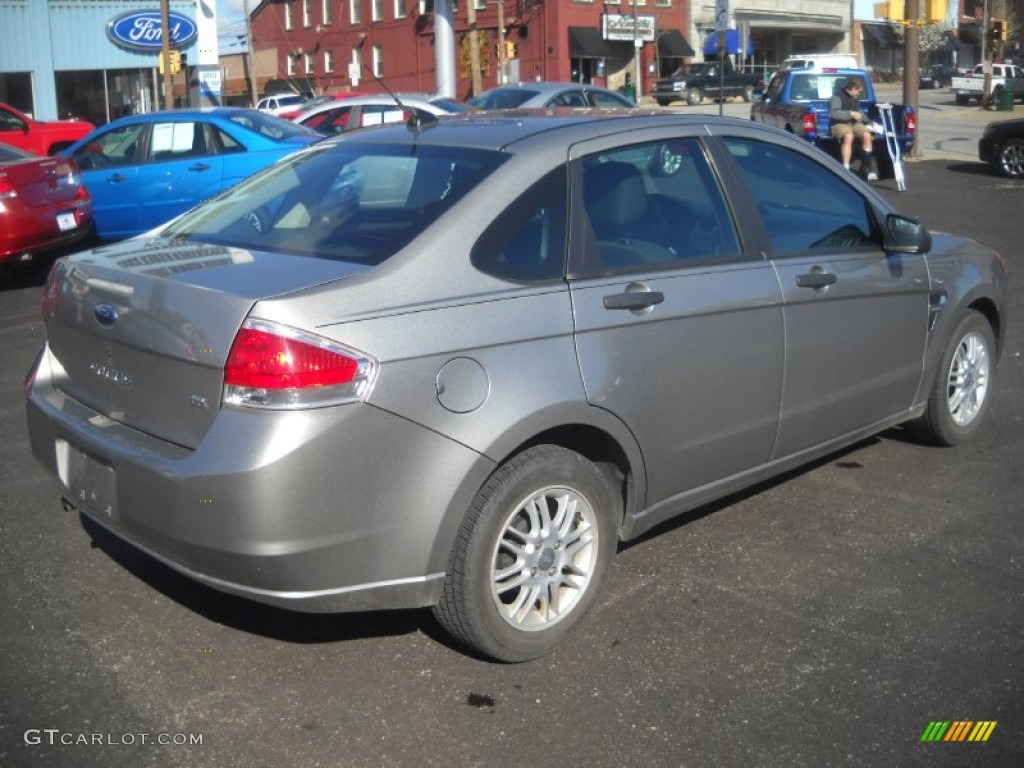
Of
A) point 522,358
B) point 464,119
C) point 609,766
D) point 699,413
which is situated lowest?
point 609,766

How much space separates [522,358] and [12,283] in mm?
9442

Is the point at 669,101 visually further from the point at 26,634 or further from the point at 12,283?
the point at 26,634

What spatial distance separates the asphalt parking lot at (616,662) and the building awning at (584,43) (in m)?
52.1

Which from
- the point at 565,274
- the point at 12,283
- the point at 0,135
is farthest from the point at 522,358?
the point at 0,135

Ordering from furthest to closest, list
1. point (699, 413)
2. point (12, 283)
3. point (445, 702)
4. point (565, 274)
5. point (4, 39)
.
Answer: point (4, 39), point (12, 283), point (699, 413), point (565, 274), point (445, 702)

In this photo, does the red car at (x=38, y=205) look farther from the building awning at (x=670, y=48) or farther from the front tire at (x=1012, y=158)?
the building awning at (x=670, y=48)

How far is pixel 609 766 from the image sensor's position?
3270mm

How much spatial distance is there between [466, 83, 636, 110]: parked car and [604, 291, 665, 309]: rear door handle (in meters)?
13.6

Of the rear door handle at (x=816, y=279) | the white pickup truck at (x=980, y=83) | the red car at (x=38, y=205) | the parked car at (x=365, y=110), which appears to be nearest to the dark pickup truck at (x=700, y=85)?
the white pickup truck at (x=980, y=83)

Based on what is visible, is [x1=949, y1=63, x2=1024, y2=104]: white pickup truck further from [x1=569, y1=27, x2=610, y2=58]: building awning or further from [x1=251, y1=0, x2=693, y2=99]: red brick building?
[x1=569, y1=27, x2=610, y2=58]: building awning

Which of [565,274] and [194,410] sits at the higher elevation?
[565,274]

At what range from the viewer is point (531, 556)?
3811 mm

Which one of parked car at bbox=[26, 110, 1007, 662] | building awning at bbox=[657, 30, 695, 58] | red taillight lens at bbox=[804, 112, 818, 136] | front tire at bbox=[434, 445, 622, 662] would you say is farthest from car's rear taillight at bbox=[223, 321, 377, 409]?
building awning at bbox=[657, 30, 695, 58]

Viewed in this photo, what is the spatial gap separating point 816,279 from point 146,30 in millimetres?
33929
